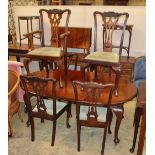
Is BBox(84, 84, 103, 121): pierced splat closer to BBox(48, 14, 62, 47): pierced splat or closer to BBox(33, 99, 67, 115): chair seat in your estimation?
BBox(33, 99, 67, 115): chair seat

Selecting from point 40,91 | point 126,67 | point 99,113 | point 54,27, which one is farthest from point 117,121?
point 126,67

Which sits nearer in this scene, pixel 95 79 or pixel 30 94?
pixel 30 94

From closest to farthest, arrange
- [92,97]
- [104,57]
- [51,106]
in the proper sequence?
[92,97] < [51,106] < [104,57]

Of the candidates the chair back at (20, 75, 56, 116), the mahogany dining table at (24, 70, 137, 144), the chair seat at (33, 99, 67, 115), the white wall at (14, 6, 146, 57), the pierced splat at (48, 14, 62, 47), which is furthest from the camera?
the white wall at (14, 6, 146, 57)

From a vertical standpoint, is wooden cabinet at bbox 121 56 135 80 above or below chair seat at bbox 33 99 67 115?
above

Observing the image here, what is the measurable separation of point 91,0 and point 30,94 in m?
8.10

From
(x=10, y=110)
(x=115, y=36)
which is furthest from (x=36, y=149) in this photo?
(x=115, y=36)

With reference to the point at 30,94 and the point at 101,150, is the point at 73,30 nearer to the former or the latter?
the point at 30,94

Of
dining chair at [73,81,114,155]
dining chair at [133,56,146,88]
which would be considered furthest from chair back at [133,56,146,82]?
dining chair at [73,81,114,155]

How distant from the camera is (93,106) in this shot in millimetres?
2330

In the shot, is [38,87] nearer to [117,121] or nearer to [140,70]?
[117,121]

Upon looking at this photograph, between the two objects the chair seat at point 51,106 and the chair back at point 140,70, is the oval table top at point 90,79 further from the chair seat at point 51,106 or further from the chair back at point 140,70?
the chair back at point 140,70

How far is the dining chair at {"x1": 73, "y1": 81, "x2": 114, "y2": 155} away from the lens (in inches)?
86.7

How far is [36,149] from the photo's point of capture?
2598 millimetres
